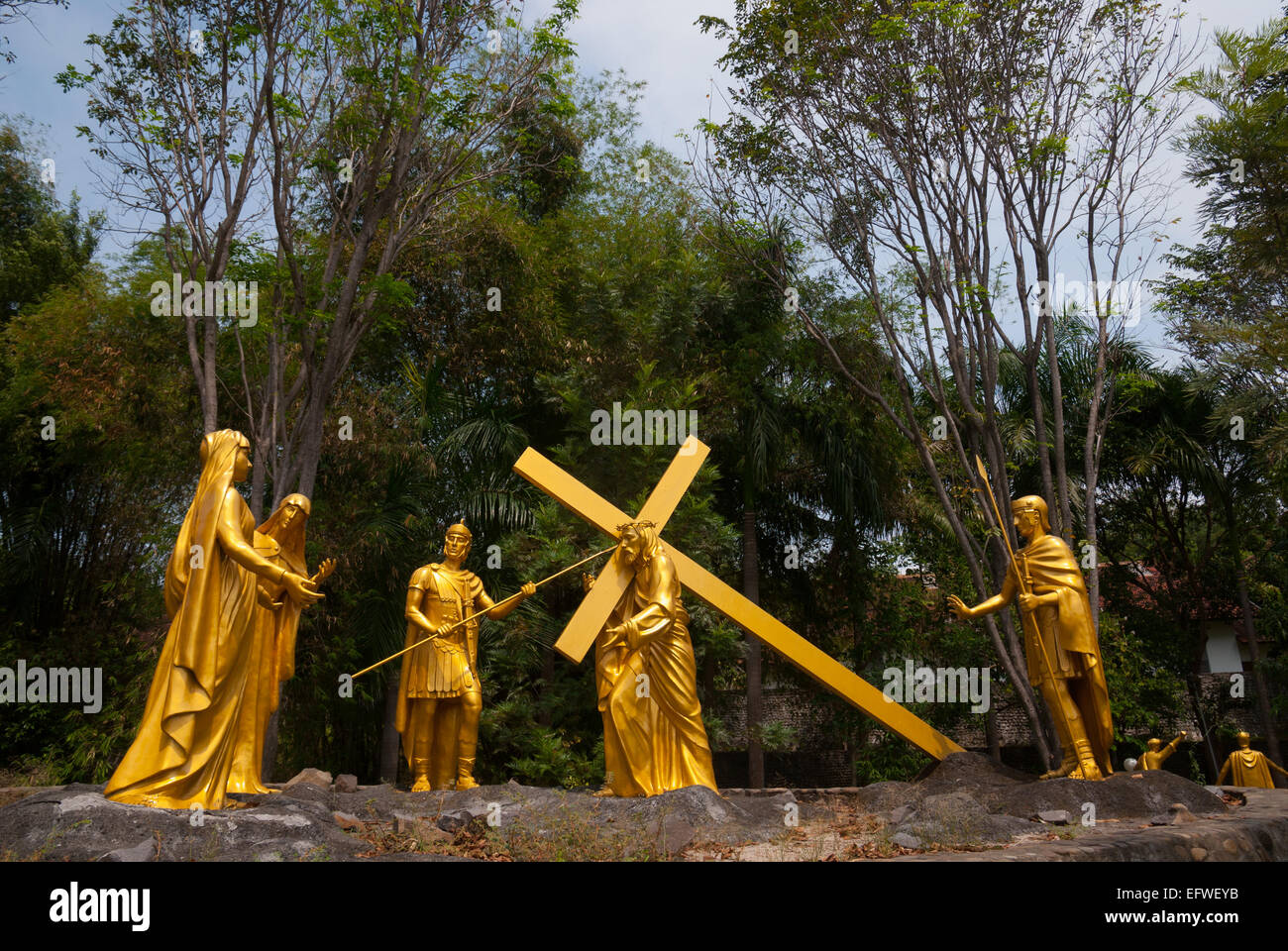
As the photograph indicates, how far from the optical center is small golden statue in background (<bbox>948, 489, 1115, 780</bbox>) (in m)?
7.81

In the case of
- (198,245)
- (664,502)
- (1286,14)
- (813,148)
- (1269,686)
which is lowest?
(1269,686)

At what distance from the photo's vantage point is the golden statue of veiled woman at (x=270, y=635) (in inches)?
255

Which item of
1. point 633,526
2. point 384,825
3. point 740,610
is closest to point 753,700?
point 740,610

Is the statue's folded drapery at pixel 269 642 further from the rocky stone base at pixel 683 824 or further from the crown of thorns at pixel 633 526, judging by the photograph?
the crown of thorns at pixel 633 526

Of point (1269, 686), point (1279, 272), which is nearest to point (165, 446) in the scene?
point (1279, 272)

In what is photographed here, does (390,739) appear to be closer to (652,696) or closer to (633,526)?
(652,696)

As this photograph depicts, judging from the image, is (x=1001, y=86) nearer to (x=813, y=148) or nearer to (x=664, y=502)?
(x=813, y=148)

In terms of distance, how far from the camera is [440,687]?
841 cm

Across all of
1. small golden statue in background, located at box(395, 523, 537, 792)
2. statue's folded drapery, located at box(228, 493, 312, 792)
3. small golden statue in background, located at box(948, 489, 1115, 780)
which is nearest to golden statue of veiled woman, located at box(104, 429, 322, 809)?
statue's folded drapery, located at box(228, 493, 312, 792)

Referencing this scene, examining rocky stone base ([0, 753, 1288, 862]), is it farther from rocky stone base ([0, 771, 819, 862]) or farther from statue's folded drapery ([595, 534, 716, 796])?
statue's folded drapery ([595, 534, 716, 796])

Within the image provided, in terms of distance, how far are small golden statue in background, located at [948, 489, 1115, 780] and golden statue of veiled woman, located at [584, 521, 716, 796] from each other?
2454mm

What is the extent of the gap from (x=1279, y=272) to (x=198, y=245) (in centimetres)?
1298

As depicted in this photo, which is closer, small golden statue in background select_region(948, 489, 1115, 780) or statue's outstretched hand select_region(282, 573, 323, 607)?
statue's outstretched hand select_region(282, 573, 323, 607)

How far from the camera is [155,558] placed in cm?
1339
